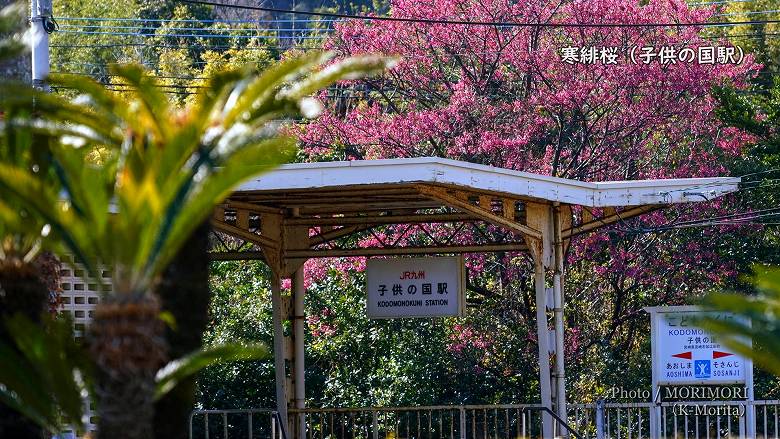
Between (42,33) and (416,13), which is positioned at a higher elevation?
(416,13)

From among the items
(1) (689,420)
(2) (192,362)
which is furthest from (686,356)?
(2) (192,362)

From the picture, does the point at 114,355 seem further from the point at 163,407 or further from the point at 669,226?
the point at 669,226

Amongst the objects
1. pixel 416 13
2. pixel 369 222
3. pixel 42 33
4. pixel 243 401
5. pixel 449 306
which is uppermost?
pixel 416 13

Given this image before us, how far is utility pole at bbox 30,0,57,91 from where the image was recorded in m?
14.3

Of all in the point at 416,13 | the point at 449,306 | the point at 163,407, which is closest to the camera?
the point at 163,407

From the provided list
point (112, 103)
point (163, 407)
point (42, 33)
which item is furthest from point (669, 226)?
point (112, 103)

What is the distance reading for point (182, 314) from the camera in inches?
353

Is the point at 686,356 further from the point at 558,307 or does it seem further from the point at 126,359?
the point at 126,359

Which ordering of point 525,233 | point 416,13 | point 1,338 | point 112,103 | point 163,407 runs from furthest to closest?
point 416,13, point 525,233, point 163,407, point 1,338, point 112,103

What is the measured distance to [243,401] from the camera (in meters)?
22.0

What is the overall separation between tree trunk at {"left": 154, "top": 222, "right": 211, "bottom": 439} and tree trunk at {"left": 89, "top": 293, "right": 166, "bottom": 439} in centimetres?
152

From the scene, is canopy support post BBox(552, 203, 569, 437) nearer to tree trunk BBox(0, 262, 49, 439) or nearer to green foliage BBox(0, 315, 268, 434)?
green foliage BBox(0, 315, 268, 434)

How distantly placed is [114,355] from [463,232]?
553 inches

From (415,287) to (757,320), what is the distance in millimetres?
8141
